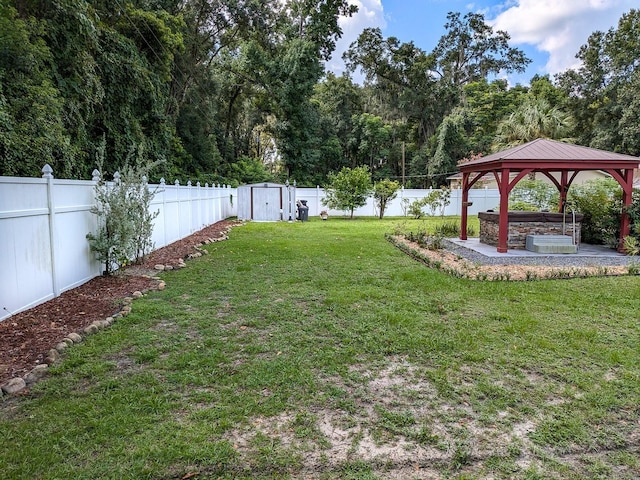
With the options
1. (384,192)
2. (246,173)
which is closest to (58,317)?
(384,192)

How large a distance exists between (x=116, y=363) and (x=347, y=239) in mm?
8394

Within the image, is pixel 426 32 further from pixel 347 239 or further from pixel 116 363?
pixel 116 363

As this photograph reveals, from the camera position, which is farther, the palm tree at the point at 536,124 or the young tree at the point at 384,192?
the palm tree at the point at 536,124

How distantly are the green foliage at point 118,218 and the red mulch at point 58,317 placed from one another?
0.34 metres

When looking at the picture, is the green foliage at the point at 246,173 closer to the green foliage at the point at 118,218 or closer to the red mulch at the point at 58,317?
the green foliage at the point at 118,218

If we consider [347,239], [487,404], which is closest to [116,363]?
[487,404]

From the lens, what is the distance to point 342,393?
2857 mm

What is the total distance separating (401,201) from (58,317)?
18.6 metres

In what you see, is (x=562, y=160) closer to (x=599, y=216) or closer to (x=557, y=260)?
(x=557, y=260)

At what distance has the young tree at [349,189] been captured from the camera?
18.3m

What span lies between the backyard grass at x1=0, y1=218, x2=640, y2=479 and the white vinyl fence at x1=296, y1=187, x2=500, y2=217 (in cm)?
1581

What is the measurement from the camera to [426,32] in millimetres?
32469

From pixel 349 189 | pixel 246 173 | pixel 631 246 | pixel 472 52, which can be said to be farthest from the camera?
pixel 472 52

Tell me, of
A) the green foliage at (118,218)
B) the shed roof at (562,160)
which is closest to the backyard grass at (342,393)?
the green foliage at (118,218)
